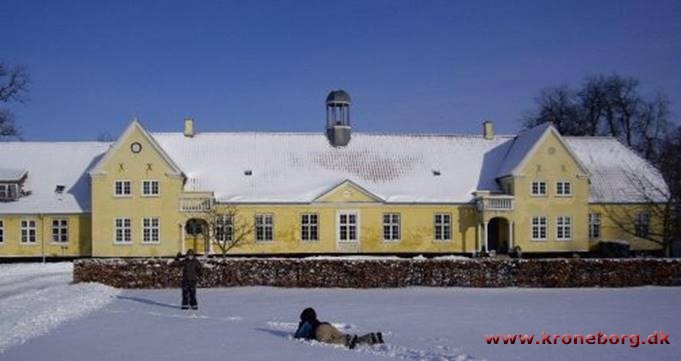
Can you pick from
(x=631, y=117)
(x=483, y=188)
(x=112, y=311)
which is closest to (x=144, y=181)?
(x=483, y=188)

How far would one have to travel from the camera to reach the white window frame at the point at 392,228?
45.8 m

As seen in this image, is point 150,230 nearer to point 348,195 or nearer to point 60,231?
point 60,231

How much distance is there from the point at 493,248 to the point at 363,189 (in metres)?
9.64

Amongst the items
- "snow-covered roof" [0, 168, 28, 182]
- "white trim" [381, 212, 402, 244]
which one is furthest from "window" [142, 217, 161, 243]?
"white trim" [381, 212, 402, 244]

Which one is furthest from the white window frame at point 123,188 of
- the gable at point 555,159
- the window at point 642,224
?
the window at point 642,224

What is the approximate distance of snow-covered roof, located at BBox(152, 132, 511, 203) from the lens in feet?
151

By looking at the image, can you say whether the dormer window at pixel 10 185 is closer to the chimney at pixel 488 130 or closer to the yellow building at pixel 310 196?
the yellow building at pixel 310 196

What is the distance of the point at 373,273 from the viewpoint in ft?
96.2

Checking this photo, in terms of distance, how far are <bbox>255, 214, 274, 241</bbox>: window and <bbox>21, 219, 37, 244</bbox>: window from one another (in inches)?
498

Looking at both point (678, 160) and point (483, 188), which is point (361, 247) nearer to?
point (483, 188)

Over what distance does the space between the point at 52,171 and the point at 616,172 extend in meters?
34.8

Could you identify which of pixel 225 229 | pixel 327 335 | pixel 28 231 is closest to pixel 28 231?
pixel 28 231

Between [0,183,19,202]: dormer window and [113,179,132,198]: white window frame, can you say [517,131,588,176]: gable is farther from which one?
[0,183,19,202]: dormer window

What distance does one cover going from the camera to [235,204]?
44438mm
